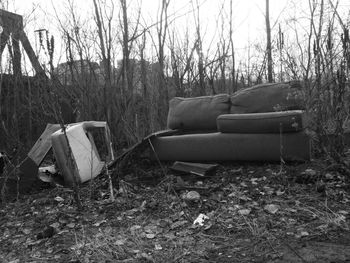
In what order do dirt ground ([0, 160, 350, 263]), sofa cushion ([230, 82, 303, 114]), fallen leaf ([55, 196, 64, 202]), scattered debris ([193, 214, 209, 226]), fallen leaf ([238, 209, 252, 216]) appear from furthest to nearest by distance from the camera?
sofa cushion ([230, 82, 303, 114])
fallen leaf ([55, 196, 64, 202])
fallen leaf ([238, 209, 252, 216])
scattered debris ([193, 214, 209, 226])
dirt ground ([0, 160, 350, 263])

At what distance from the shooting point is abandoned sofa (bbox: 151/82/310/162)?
3.92 meters

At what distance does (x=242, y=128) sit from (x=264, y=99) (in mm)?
751

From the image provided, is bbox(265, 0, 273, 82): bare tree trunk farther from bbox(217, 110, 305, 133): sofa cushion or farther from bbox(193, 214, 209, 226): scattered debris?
bbox(193, 214, 209, 226): scattered debris

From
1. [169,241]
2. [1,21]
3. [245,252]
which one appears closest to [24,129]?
[1,21]

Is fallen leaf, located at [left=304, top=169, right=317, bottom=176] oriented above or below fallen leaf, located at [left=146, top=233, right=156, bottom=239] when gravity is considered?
above

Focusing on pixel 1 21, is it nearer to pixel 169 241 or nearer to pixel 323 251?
pixel 169 241

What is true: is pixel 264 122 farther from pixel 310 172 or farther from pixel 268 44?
pixel 268 44

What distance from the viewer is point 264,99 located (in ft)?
15.4

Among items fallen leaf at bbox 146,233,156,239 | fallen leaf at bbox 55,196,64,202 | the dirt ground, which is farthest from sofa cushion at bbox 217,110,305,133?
fallen leaf at bbox 55,196,64,202

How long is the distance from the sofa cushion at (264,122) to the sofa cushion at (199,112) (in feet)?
2.28

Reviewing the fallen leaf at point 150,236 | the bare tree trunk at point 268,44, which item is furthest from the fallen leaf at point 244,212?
the bare tree trunk at point 268,44

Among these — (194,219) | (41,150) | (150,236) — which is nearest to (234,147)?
(194,219)

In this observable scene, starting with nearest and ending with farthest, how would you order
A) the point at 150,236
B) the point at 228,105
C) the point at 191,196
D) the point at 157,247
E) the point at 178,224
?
the point at 157,247
the point at 150,236
the point at 178,224
the point at 191,196
the point at 228,105

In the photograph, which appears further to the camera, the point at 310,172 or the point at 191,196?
the point at 310,172
